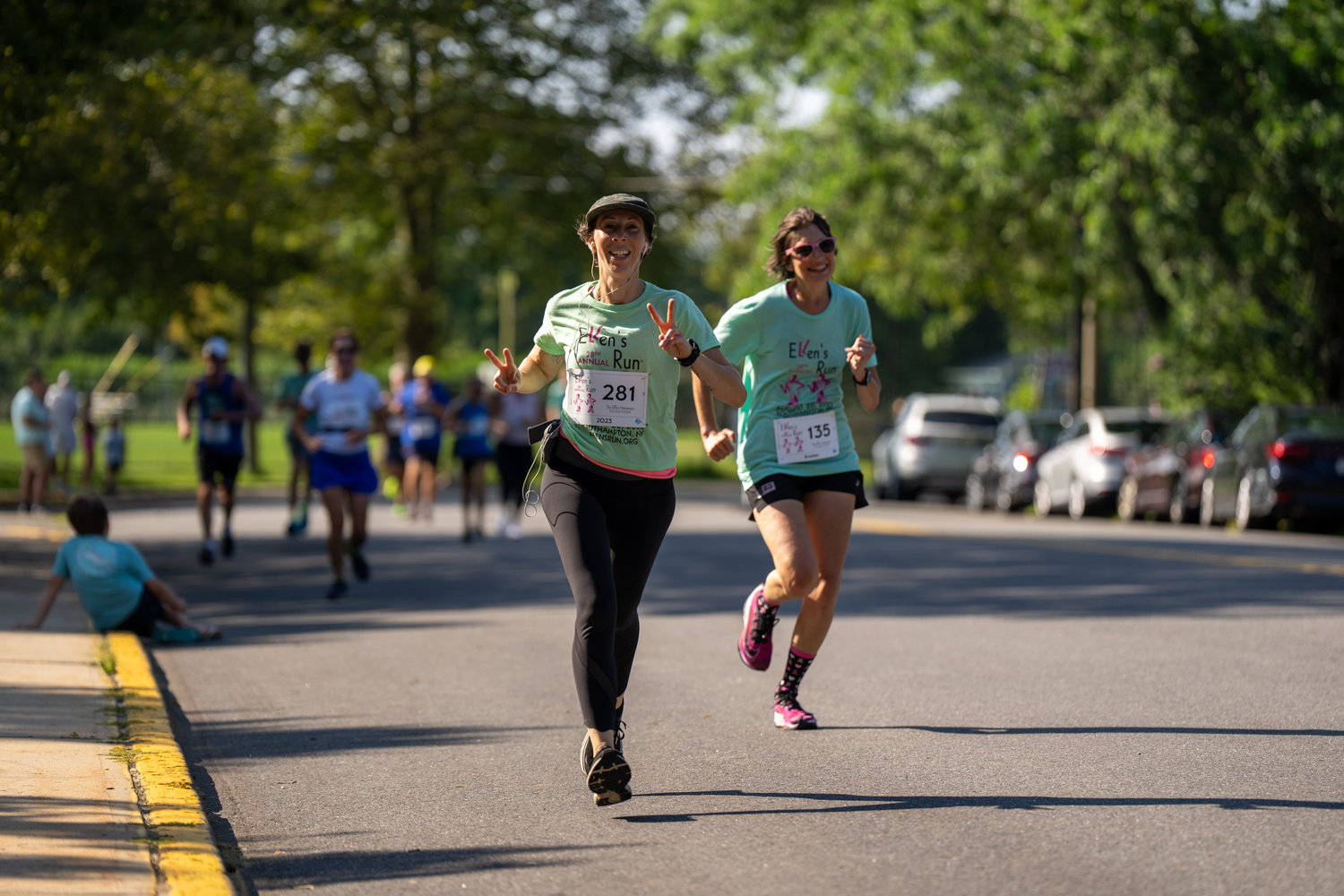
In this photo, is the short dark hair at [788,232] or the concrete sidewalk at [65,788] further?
the short dark hair at [788,232]

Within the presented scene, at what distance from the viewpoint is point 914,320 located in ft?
301

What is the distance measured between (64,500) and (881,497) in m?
13.9

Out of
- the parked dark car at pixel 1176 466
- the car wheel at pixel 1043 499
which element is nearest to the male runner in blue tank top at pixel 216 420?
the parked dark car at pixel 1176 466

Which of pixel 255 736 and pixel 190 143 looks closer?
pixel 255 736

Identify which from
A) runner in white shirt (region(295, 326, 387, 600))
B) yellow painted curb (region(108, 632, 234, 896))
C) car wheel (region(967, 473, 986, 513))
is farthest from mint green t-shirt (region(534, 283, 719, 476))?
car wheel (region(967, 473, 986, 513))

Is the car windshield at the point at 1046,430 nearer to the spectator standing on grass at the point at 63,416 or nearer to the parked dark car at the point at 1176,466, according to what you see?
the parked dark car at the point at 1176,466

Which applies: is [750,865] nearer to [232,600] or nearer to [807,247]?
[807,247]

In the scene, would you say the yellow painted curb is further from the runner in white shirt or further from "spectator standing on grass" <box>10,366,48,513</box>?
"spectator standing on grass" <box>10,366,48,513</box>

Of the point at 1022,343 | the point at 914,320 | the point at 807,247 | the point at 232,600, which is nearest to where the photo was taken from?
the point at 807,247

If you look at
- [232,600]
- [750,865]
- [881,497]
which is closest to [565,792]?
[750,865]

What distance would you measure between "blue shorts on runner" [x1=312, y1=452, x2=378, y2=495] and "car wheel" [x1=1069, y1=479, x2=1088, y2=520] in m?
13.6

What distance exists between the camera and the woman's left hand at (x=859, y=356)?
6355mm

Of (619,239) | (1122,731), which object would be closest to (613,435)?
(619,239)

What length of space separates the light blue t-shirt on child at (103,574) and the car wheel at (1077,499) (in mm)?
16106
